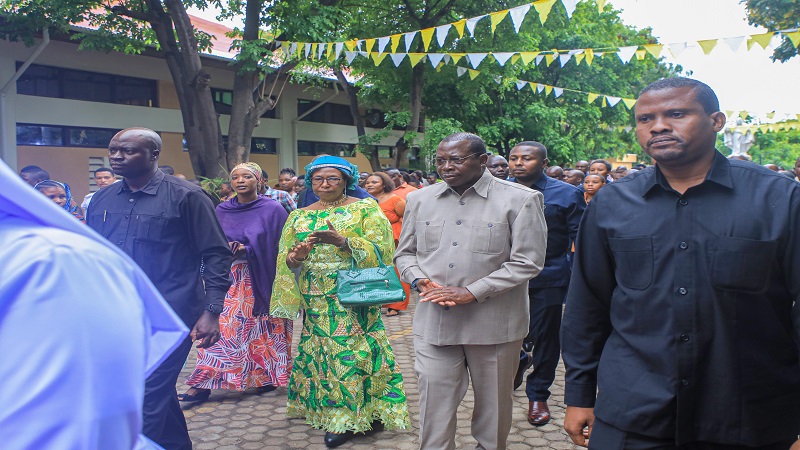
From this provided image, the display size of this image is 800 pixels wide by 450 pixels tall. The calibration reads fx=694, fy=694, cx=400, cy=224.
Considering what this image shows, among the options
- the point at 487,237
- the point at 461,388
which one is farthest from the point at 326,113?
the point at 461,388

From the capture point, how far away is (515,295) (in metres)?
3.97

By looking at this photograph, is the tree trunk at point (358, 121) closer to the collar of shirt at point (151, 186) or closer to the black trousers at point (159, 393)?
the collar of shirt at point (151, 186)

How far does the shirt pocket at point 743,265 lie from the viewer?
2.19 m

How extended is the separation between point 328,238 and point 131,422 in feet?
11.7

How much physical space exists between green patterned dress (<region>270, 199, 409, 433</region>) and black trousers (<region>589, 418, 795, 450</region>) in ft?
8.46

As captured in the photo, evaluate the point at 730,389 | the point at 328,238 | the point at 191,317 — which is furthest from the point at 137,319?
the point at 328,238

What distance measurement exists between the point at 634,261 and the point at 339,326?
9.31 feet

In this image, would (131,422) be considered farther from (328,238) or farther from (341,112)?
(341,112)

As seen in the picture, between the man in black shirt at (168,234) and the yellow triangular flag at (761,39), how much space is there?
8254 millimetres

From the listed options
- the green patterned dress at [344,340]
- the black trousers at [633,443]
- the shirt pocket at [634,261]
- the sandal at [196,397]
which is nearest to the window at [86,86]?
the sandal at [196,397]

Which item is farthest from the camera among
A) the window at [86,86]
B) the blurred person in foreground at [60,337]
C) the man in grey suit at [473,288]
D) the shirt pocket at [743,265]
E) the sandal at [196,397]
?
the window at [86,86]

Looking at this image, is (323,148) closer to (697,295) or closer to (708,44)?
(708,44)

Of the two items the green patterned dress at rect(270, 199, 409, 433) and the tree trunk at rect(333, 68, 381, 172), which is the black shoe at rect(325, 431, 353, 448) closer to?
the green patterned dress at rect(270, 199, 409, 433)

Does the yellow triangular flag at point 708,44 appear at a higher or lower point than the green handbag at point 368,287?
higher
